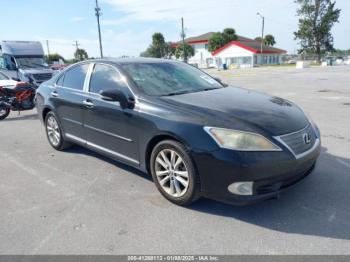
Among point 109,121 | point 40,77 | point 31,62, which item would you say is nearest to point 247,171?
point 109,121

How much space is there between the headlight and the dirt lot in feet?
2.54

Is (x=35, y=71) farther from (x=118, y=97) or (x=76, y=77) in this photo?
(x=118, y=97)

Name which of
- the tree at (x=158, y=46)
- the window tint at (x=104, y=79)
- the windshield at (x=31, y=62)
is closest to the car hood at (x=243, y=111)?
the window tint at (x=104, y=79)

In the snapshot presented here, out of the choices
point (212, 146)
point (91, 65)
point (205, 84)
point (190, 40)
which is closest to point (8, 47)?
point (91, 65)

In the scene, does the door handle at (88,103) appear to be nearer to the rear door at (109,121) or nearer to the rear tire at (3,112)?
the rear door at (109,121)

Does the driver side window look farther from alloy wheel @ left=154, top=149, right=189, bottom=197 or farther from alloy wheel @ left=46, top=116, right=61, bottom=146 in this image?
alloy wheel @ left=154, top=149, right=189, bottom=197

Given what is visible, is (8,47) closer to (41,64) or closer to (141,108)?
(41,64)

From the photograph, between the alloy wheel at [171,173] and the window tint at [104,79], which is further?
the window tint at [104,79]

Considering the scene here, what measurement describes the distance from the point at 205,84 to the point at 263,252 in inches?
102

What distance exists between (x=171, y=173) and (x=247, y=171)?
0.92 metres

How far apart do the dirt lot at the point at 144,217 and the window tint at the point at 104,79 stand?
4.02ft

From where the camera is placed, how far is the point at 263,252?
8.81 feet

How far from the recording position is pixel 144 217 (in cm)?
332

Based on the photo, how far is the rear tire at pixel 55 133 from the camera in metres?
5.51
